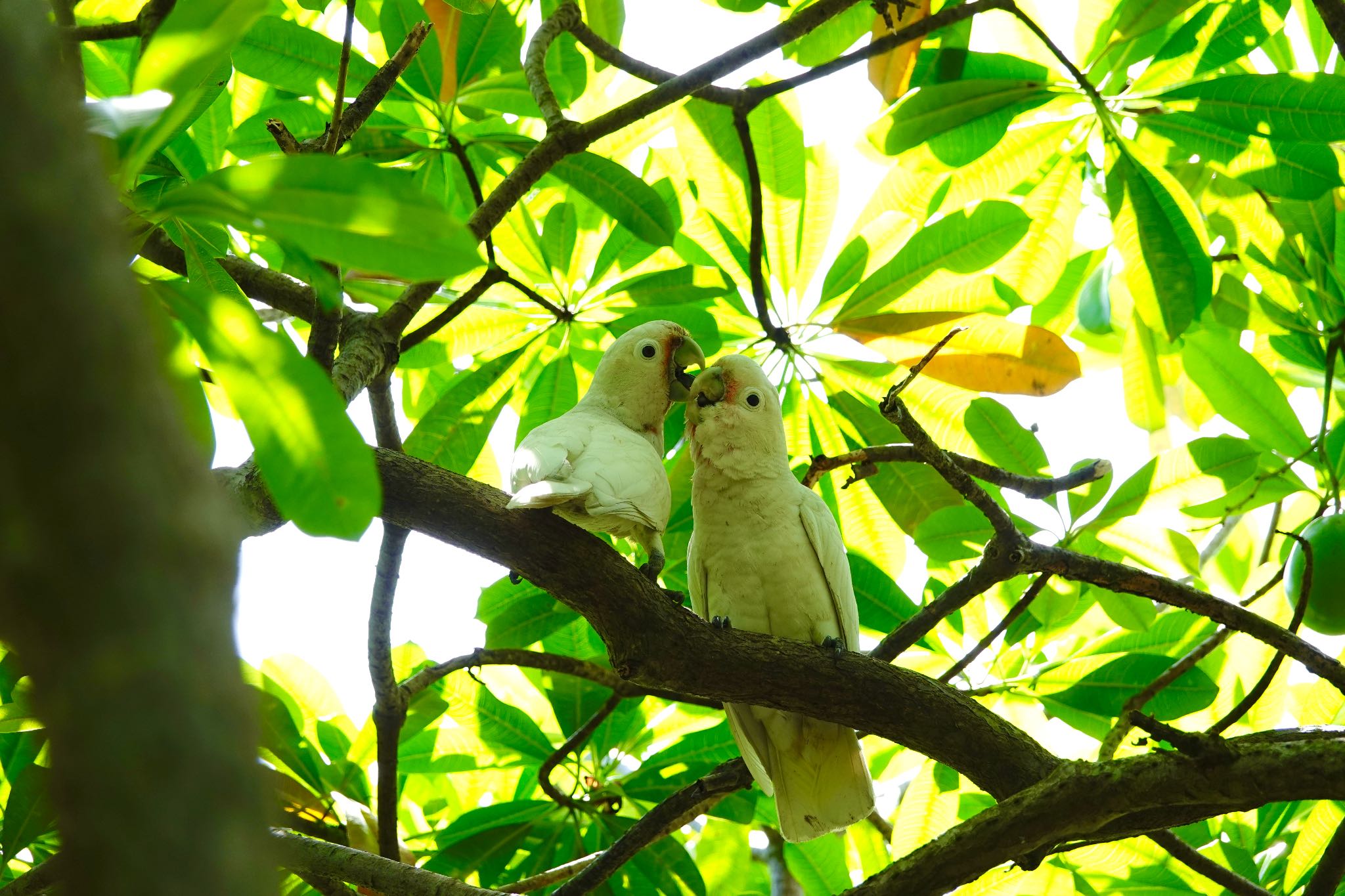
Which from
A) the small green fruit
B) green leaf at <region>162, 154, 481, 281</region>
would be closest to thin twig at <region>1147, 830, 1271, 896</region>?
the small green fruit

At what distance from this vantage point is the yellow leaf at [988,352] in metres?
3.04

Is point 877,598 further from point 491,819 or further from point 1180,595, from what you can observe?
point 491,819

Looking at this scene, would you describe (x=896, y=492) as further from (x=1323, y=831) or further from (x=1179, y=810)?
(x=1323, y=831)

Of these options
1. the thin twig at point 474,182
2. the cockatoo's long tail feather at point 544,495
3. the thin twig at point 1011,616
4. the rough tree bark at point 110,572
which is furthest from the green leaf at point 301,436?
the thin twig at point 1011,616

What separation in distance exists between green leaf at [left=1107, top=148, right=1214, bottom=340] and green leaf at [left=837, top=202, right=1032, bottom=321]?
32 cm

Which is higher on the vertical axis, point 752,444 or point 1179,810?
point 752,444

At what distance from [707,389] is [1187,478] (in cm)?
147

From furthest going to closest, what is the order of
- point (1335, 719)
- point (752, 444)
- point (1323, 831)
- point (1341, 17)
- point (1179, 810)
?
point (1335, 719) → point (1323, 831) → point (752, 444) → point (1341, 17) → point (1179, 810)

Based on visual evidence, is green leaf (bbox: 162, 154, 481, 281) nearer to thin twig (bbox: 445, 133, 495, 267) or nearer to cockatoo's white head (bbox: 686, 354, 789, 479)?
thin twig (bbox: 445, 133, 495, 267)

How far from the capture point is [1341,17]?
257cm

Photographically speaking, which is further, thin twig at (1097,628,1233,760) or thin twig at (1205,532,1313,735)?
thin twig at (1097,628,1233,760)

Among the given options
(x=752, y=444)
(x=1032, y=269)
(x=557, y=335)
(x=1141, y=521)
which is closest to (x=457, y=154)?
(x=557, y=335)

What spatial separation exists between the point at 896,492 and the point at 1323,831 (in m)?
1.68

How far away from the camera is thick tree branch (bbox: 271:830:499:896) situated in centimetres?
229
